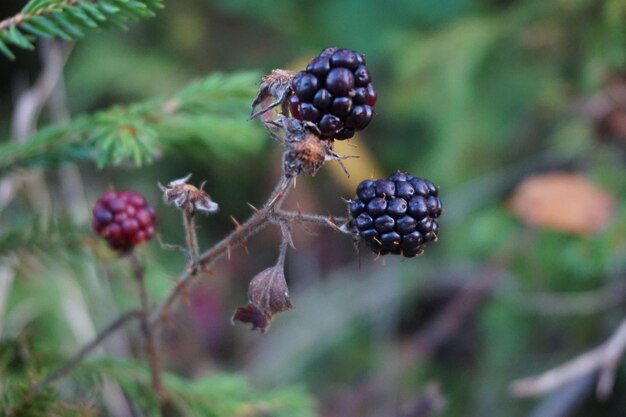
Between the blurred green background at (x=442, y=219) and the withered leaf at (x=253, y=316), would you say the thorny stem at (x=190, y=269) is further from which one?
the blurred green background at (x=442, y=219)

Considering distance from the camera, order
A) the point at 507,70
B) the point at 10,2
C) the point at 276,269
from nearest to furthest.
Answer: the point at 276,269 < the point at 507,70 < the point at 10,2

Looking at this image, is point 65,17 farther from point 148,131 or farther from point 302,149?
point 302,149

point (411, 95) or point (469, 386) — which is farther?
point (411, 95)

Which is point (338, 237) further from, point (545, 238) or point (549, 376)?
point (549, 376)

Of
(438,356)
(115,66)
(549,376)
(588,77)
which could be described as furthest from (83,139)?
(115,66)

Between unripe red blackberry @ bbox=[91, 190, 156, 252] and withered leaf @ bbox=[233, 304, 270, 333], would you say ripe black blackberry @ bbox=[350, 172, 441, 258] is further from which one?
unripe red blackberry @ bbox=[91, 190, 156, 252]

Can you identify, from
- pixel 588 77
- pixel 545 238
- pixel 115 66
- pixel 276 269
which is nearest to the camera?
pixel 276 269

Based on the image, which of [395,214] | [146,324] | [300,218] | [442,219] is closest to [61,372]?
[146,324]
